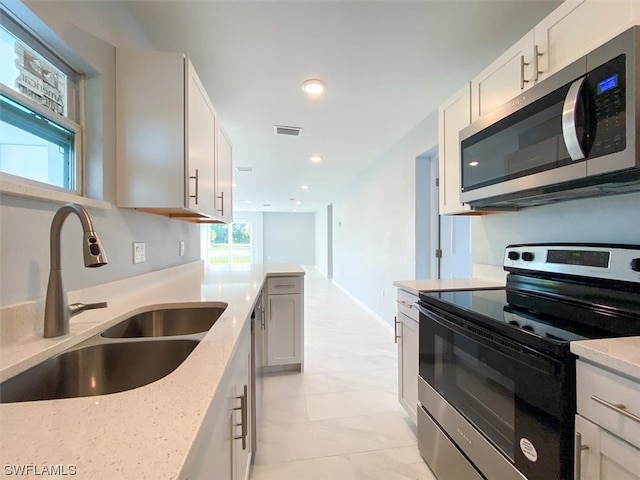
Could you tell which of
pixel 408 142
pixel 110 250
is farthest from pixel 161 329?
pixel 408 142

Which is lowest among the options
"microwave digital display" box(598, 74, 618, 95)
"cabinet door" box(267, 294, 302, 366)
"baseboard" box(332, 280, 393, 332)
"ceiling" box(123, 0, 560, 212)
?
"baseboard" box(332, 280, 393, 332)

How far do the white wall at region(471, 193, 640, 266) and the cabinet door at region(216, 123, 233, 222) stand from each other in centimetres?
203

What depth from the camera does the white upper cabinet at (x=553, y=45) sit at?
1000mm

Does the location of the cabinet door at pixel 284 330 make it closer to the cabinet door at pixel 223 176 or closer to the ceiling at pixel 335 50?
the cabinet door at pixel 223 176

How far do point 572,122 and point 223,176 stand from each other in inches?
92.8

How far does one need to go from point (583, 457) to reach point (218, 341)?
107cm

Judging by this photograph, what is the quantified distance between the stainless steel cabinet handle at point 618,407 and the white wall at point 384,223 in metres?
2.39

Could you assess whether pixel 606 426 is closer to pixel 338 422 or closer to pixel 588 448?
pixel 588 448

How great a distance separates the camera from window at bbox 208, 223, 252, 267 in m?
11.2

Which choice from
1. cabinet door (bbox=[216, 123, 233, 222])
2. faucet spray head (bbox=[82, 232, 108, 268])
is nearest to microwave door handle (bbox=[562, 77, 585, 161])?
faucet spray head (bbox=[82, 232, 108, 268])

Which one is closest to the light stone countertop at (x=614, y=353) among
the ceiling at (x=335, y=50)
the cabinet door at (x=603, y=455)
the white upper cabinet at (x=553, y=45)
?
the cabinet door at (x=603, y=455)

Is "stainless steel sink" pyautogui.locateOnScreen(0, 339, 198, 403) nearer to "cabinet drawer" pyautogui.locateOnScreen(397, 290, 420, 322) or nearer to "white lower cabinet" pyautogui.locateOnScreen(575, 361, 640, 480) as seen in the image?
"white lower cabinet" pyautogui.locateOnScreen(575, 361, 640, 480)

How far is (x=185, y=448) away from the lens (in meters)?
0.43

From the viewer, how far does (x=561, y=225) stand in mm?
1506
